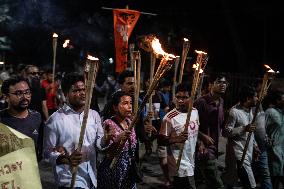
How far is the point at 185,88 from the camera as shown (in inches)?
232

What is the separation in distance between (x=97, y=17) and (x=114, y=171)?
20678 millimetres

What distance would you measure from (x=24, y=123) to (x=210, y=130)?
306cm

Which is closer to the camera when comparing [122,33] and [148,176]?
[148,176]

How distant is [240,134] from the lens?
20.9 ft

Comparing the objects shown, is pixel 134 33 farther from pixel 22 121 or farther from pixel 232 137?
pixel 22 121

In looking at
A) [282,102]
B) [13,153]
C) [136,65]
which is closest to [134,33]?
[282,102]

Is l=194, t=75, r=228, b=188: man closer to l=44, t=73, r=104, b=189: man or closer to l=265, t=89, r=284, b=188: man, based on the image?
l=265, t=89, r=284, b=188: man

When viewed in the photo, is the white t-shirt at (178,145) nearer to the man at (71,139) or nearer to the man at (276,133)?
the man at (71,139)

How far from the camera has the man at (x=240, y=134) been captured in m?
6.39

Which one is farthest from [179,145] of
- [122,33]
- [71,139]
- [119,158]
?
[122,33]

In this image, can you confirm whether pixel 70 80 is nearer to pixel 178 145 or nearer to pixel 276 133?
pixel 178 145

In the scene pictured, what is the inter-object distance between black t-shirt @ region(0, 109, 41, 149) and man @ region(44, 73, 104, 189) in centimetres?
30

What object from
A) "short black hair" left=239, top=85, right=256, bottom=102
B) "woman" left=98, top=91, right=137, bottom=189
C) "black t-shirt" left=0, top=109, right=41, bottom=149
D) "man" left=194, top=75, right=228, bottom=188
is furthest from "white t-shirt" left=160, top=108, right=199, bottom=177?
"black t-shirt" left=0, top=109, right=41, bottom=149

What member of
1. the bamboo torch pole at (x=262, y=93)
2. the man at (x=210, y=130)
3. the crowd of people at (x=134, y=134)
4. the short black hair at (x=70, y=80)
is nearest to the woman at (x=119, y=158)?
the crowd of people at (x=134, y=134)
